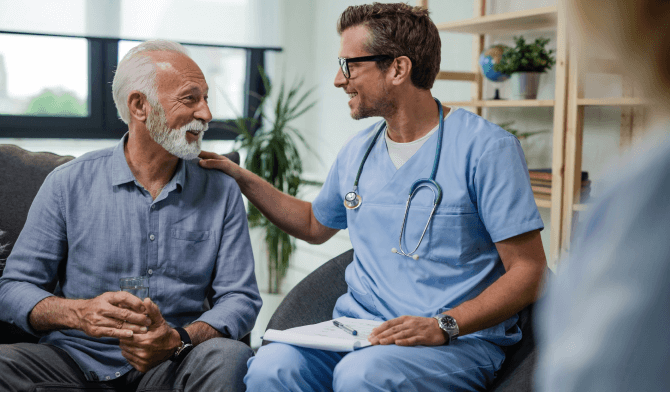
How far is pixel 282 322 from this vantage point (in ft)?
5.12

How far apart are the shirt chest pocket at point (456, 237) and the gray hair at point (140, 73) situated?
81cm

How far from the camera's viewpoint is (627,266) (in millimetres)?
632

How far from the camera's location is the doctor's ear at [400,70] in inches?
62.3

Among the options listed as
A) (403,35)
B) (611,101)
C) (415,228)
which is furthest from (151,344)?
(611,101)

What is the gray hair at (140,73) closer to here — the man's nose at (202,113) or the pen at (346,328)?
the man's nose at (202,113)

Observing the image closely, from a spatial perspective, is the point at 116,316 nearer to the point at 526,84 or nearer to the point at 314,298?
the point at 314,298

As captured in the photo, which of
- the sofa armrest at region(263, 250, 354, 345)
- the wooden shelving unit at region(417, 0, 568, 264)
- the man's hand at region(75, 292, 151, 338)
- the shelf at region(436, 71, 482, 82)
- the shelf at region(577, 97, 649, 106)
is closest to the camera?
the man's hand at region(75, 292, 151, 338)

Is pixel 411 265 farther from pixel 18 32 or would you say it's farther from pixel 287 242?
pixel 18 32

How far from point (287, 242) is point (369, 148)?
2.07 m

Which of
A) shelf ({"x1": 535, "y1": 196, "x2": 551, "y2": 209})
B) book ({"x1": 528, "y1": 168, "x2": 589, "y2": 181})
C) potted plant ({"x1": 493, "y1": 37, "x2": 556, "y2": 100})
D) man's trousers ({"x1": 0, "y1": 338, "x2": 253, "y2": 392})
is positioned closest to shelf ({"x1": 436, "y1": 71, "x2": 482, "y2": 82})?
potted plant ({"x1": 493, "y1": 37, "x2": 556, "y2": 100})

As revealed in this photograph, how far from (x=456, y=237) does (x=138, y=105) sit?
91 centimetres

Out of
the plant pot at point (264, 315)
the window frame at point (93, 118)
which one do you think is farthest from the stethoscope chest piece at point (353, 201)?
the window frame at point (93, 118)

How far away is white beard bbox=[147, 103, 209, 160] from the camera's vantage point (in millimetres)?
1605

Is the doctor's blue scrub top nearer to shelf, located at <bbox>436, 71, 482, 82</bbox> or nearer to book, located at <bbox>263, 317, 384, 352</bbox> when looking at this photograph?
book, located at <bbox>263, 317, 384, 352</bbox>
